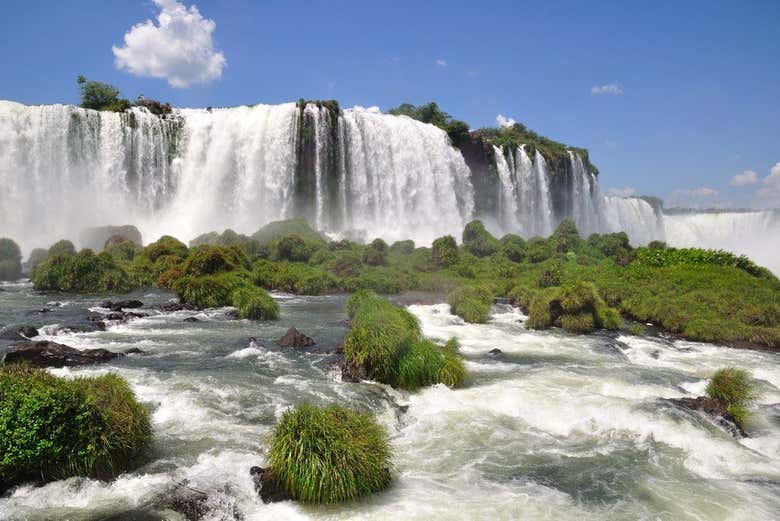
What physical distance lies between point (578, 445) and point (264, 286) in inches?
961

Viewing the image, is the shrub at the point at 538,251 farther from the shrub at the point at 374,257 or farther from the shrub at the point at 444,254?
the shrub at the point at 374,257

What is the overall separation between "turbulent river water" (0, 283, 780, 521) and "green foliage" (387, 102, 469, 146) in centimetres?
4913

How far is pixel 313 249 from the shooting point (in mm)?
39094

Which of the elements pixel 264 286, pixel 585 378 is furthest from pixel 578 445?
pixel 264 286

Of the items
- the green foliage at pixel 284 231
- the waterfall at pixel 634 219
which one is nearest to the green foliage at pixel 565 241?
the green foliage at pixel 284 231

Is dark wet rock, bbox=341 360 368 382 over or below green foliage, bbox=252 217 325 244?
below

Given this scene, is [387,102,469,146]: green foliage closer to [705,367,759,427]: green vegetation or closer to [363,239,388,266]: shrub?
[363,239,388,266]: shrub

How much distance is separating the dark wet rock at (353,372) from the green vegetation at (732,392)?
8407mm

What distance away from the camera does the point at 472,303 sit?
24.5 meters

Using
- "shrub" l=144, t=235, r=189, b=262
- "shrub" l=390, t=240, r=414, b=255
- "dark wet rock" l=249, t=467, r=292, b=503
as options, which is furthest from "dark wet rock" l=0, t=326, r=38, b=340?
"shrub" l=390, t=240, r=414, b=255

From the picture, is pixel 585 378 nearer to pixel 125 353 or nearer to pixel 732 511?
pixel 732 511

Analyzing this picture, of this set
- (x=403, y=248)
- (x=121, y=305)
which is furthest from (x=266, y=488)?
(x=403, y=248)

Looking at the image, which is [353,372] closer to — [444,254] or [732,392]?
[732,392]

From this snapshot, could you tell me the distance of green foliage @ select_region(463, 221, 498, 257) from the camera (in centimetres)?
4378
